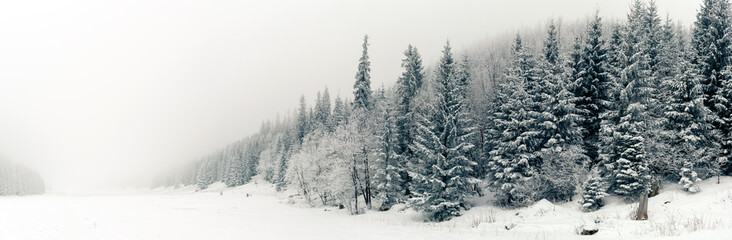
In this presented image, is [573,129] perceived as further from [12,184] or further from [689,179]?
[12,184]

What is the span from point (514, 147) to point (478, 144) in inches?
630

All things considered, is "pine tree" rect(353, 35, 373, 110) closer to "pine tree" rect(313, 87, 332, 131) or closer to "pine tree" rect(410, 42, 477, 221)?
"pine tree" rect(410, 42, 477, 221)

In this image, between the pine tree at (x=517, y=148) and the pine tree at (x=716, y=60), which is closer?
the pine tree at (x=716, y=60)

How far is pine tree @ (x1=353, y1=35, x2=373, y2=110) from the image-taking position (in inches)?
1809

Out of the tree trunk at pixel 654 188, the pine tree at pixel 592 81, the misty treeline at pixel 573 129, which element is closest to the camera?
the misty treeline at pixel 573 129

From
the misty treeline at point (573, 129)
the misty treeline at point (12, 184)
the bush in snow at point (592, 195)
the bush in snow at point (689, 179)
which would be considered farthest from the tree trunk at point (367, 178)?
the misty treeline at point (12, 184)

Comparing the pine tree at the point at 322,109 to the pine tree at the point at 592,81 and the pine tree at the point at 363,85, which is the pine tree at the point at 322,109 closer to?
the pine tree at the point at 363,85

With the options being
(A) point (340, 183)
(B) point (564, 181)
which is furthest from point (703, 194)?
(A) point (340, 183)

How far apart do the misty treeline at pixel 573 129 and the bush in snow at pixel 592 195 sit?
0.27ft

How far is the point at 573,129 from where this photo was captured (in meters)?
30.7

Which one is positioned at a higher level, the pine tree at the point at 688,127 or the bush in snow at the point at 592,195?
the pine tree at the point at 688,127

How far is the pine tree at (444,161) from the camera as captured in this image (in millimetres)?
30422

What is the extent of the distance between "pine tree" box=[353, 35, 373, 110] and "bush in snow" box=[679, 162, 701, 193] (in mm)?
31453

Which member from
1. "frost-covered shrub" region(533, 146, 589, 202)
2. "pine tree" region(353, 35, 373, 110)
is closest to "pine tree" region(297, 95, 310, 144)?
"pine tree" region(353, 35, 373, 110)
